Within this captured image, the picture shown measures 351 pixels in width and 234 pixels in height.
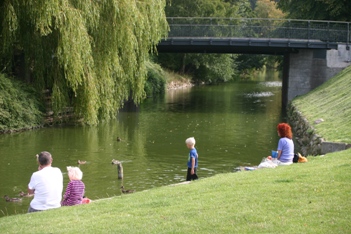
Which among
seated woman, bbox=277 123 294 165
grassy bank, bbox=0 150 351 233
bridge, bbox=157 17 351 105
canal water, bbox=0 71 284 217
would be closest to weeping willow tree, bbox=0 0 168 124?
canal water, bbox=0 71 284 217

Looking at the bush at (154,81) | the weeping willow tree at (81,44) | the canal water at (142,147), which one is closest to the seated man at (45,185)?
the canal water at (142,147)

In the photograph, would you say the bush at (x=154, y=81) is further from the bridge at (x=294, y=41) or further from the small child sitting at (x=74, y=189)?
the small child sitting at (x=74, y=189)

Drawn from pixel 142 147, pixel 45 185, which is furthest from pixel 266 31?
pixel 45 185

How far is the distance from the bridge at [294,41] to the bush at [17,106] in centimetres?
1488

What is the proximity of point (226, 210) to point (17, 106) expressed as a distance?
662 inches

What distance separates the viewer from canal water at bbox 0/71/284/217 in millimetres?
16219

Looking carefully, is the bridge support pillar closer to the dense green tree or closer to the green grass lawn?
the dense green tree

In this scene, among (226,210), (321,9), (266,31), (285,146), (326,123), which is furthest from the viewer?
(321,9)

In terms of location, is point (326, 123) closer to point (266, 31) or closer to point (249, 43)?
point (249, 43)

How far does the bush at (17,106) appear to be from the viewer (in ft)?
76.1

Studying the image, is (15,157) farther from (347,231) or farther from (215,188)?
(347,231)

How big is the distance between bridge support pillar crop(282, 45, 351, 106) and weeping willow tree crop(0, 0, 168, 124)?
57.0 ft

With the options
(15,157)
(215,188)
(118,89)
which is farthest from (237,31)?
(215,188)

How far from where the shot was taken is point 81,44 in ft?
66.7
